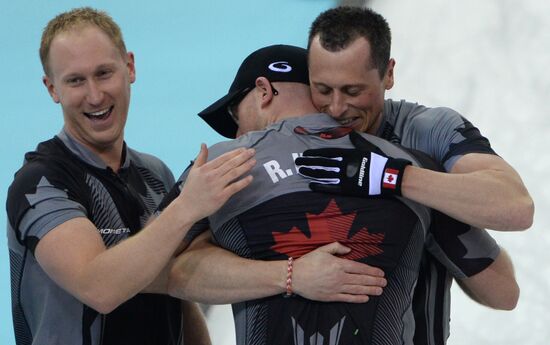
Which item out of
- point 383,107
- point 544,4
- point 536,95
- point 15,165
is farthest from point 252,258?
point 15,165

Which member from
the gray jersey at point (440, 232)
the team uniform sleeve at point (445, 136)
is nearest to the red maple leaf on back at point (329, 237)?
the gray jersey at point (440, 232)

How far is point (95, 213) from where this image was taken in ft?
11.0

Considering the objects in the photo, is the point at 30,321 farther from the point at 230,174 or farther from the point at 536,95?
the point at 536,95

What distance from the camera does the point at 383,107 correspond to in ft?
11.3

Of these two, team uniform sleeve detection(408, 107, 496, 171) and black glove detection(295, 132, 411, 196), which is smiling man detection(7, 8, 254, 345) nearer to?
black glove detection(295, 132, 411, 196)

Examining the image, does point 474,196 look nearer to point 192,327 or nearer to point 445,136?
point 445,136

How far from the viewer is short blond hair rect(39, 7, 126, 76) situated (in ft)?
11.4

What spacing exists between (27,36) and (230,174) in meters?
6.81

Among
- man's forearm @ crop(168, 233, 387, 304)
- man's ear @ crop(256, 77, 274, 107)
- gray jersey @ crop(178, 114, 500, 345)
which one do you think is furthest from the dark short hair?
man's forearm @ crop(168, 233, 387, 304)

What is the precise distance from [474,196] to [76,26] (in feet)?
4.77

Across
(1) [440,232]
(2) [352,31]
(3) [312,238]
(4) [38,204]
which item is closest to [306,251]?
(3) [312,238]

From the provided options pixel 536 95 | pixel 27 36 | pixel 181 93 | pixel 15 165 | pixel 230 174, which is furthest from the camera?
pixel 27 36

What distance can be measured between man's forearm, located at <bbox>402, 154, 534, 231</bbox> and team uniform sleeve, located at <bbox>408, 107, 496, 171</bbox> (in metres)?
0.17

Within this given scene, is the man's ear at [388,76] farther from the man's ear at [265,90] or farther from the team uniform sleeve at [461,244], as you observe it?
the team uniform sleeve at [461,244]
